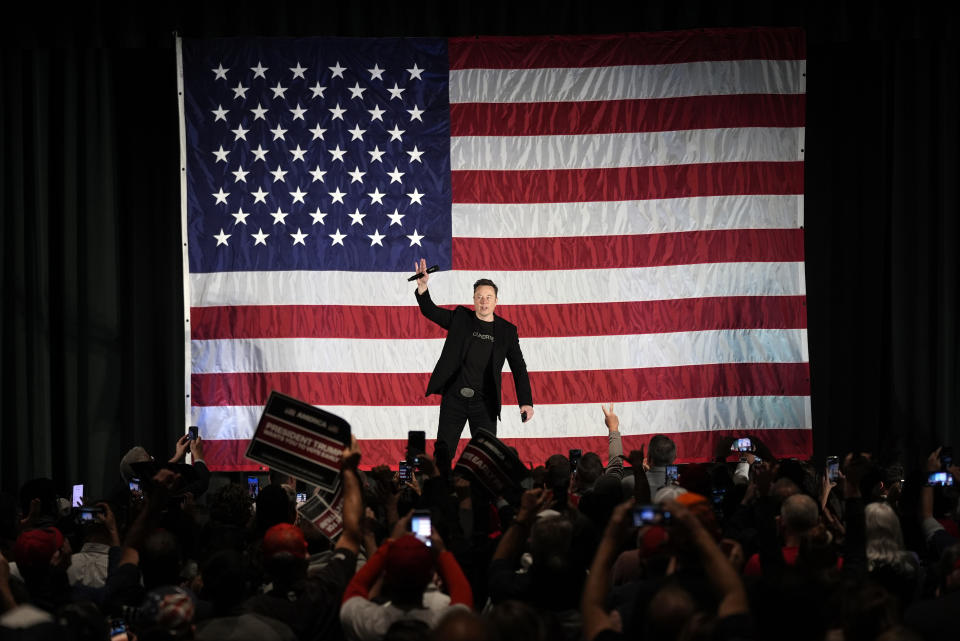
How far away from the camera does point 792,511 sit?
4141mm

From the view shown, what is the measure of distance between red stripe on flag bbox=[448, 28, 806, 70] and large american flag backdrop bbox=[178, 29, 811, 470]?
20 millimetres

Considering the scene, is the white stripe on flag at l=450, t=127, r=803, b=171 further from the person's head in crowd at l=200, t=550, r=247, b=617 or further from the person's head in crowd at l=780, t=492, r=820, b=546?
the person's head in crowd at l=200, t=550, r=247, b=617

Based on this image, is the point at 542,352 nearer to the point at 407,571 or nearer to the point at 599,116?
the point at 599,116

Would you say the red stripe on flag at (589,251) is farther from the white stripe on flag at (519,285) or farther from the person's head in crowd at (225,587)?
the person's head in crowd at (225,587)

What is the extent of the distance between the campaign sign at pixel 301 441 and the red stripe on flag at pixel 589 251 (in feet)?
20.9

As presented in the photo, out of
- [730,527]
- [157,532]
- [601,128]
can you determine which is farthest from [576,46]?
[157,532]

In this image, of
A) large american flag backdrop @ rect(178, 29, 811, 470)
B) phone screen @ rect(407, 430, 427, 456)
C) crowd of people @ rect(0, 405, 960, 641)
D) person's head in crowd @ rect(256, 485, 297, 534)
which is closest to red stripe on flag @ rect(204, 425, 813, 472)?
large american flag backdrop @ rect(178, 29, 811, 470)

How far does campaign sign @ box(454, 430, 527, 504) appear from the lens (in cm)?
514

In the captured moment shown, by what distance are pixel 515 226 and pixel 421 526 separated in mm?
7278

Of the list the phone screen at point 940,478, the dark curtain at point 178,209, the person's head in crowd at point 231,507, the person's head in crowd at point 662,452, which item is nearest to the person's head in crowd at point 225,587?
the person's head in crowd at point 231,507

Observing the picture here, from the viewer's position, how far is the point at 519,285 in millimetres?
10805

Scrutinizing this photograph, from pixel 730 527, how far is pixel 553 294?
596cm

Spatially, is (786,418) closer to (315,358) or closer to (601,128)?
(601,128)

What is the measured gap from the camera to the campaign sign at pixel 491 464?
5.14 metres
